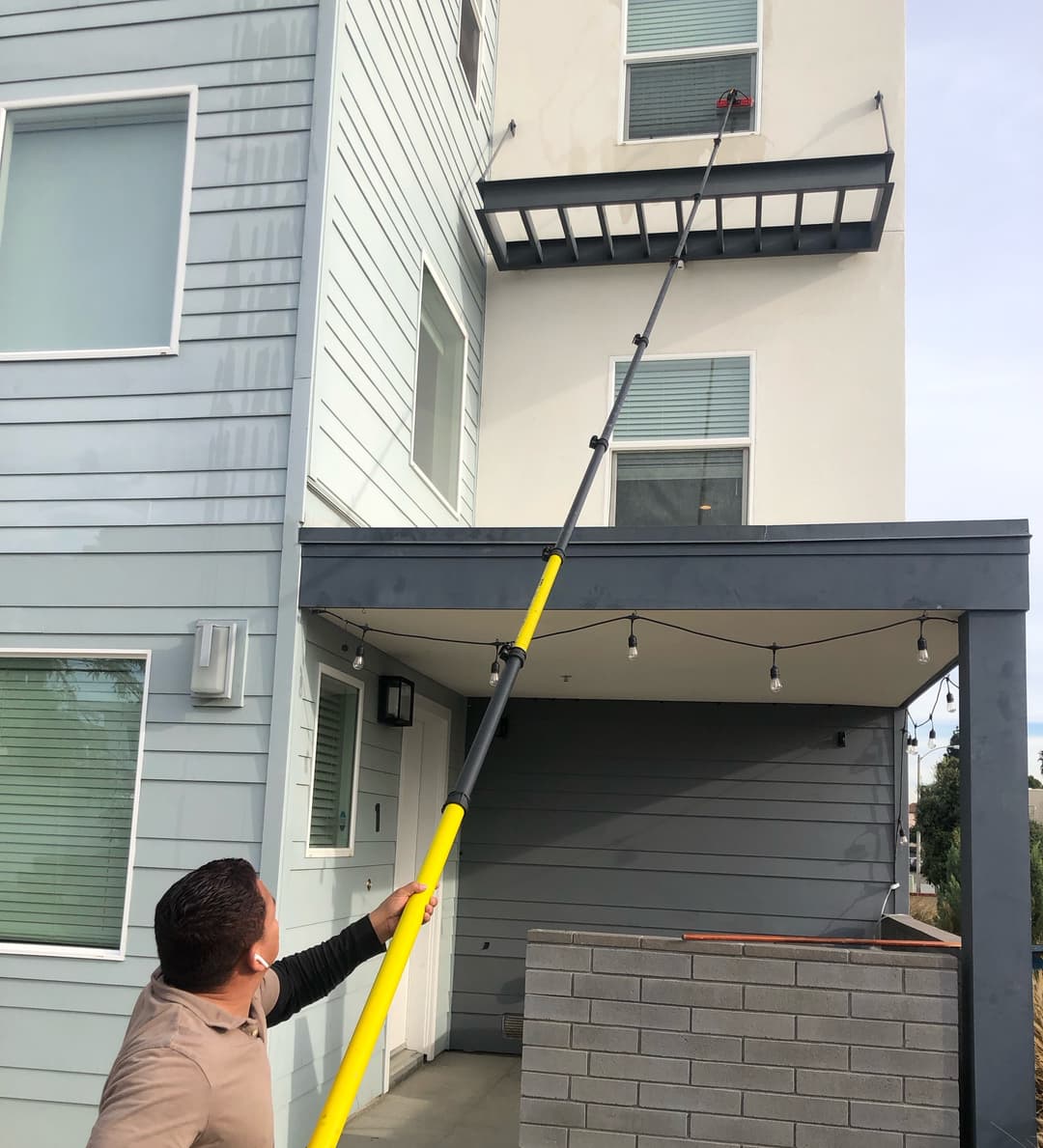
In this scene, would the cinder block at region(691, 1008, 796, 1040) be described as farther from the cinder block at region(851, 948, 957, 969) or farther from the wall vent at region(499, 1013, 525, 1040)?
the wall vent at region(499, 1013, 525, 1040)

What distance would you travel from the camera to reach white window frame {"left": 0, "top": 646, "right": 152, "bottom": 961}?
4852 millimetres

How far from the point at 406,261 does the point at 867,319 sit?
117 inches

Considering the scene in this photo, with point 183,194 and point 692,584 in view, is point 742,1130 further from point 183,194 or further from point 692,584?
point 183,194

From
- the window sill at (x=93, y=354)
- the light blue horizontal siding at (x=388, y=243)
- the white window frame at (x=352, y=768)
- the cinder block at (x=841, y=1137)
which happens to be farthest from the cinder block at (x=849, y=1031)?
the window sill at (x=93, y=354)

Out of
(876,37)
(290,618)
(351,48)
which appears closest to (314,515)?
(290,618)

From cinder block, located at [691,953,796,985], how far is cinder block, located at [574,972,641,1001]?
9.9 inches

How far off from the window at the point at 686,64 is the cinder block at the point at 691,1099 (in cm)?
588

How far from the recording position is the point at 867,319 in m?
7.34

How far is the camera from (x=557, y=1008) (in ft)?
16.0

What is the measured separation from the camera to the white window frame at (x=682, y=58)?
25.3 feet

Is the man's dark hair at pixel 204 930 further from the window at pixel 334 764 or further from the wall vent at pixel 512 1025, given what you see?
the wall vent at pixel 512 1025

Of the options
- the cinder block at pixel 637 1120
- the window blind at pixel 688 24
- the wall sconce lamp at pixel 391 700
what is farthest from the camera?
the window blind at pixel 688 24

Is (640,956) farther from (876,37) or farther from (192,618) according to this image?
(876,37)

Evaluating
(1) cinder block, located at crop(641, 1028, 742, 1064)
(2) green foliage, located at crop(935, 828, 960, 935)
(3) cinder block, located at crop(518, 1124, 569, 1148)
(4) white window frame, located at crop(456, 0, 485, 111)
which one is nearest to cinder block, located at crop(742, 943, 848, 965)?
(1) cinder block, located at crop(641, 1028, 742, 1064)
